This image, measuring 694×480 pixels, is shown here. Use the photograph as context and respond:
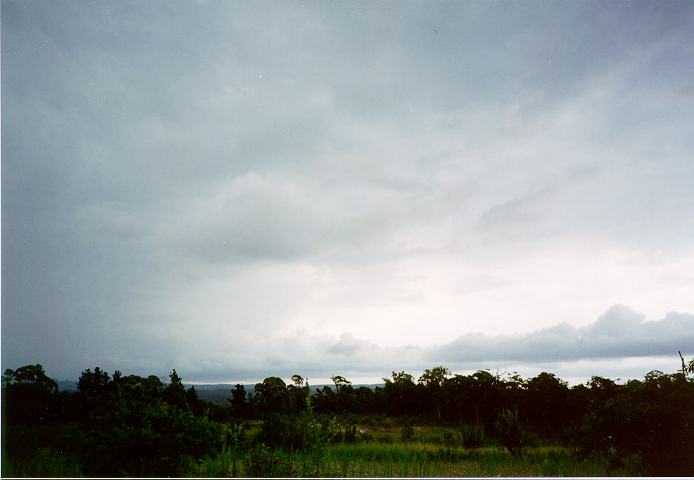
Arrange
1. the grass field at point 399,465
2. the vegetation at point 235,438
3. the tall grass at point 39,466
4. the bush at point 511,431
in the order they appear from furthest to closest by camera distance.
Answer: the bush at point 511,431 < the grass field at point 399,465 < the vegetation at point 235,438 < the tall grass at point 39,466

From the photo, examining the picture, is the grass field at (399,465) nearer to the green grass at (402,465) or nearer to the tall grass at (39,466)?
the green grass at (402,465)

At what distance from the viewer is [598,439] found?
6332mm

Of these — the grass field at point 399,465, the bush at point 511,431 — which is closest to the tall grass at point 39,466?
the grass field at point 399,465

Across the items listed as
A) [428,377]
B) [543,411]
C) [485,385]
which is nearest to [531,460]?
[543,411]

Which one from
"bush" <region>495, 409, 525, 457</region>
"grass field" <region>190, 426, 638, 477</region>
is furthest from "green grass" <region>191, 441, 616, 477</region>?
"bush" <region>495, 409, 525, 457</region>

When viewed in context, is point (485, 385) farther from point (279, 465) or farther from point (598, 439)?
point (279, 465)

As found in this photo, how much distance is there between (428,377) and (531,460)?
69.4 ft

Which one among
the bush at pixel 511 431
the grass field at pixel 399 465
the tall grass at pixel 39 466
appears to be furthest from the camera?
the bush at pixel 511 431

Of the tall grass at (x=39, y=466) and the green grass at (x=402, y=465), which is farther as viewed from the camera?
the green grass at (x=402, y=465)

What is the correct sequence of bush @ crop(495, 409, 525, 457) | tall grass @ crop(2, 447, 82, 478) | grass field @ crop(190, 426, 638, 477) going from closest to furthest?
tall grass @ crop(2, 447, 82, 478)
grass field @ crop(190, 426, 638, 477)
bush @ crop(495, 409, 525, 457)

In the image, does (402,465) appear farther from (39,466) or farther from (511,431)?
(39,466)

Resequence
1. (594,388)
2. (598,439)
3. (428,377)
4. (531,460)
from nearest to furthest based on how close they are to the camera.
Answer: (598,439) → (531,460) → (594,388) → (428,377)

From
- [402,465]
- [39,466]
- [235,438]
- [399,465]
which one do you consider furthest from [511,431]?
[39,466]

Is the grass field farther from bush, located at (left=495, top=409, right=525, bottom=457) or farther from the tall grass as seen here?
the tall grass
